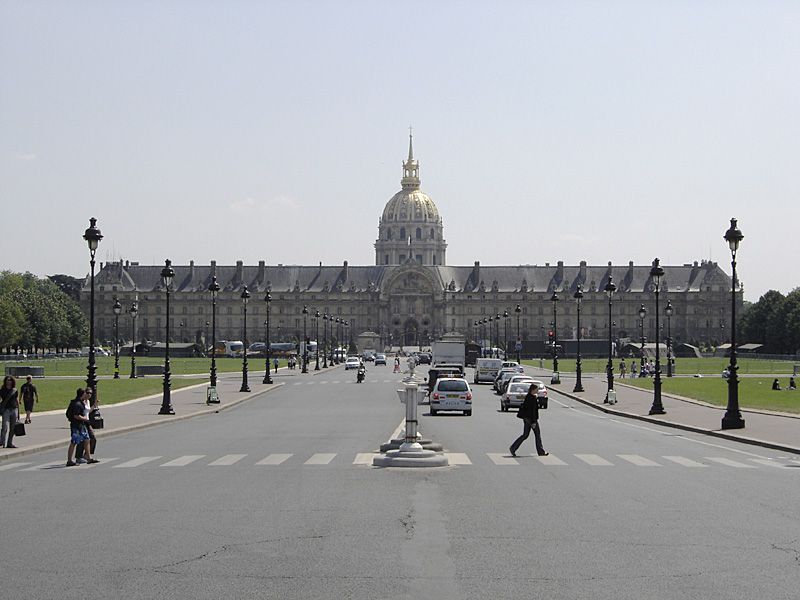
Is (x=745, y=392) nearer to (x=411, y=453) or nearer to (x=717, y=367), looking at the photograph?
(x=411, y=453)

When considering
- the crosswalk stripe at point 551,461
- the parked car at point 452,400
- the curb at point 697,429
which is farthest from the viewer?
the parked car at point 452,400

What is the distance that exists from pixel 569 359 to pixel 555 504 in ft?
432

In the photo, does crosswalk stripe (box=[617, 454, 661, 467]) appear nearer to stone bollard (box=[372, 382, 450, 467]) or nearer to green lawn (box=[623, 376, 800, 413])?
stone bollard (box=[372, 382, 450, 467])

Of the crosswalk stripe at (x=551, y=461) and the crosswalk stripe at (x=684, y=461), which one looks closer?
the crosswalk stripe at (x=684, y=461)

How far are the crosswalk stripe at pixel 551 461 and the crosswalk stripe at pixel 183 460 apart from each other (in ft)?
21.8

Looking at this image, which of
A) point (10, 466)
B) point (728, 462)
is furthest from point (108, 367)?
point (728, 462)

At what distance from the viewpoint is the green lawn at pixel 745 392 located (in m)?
47.0

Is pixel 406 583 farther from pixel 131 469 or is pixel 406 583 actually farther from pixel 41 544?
pixel 131 469

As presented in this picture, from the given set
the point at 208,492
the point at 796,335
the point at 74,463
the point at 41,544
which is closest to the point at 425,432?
the point at 74,463

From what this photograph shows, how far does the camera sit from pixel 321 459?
2442cm

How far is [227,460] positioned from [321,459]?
1.79m

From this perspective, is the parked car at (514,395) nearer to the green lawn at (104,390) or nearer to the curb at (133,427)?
the curb at (133,427)

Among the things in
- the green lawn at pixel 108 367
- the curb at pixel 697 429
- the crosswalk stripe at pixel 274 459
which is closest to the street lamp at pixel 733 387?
the curb at pixel 697 429

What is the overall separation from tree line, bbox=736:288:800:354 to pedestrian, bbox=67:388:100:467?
123529mm
